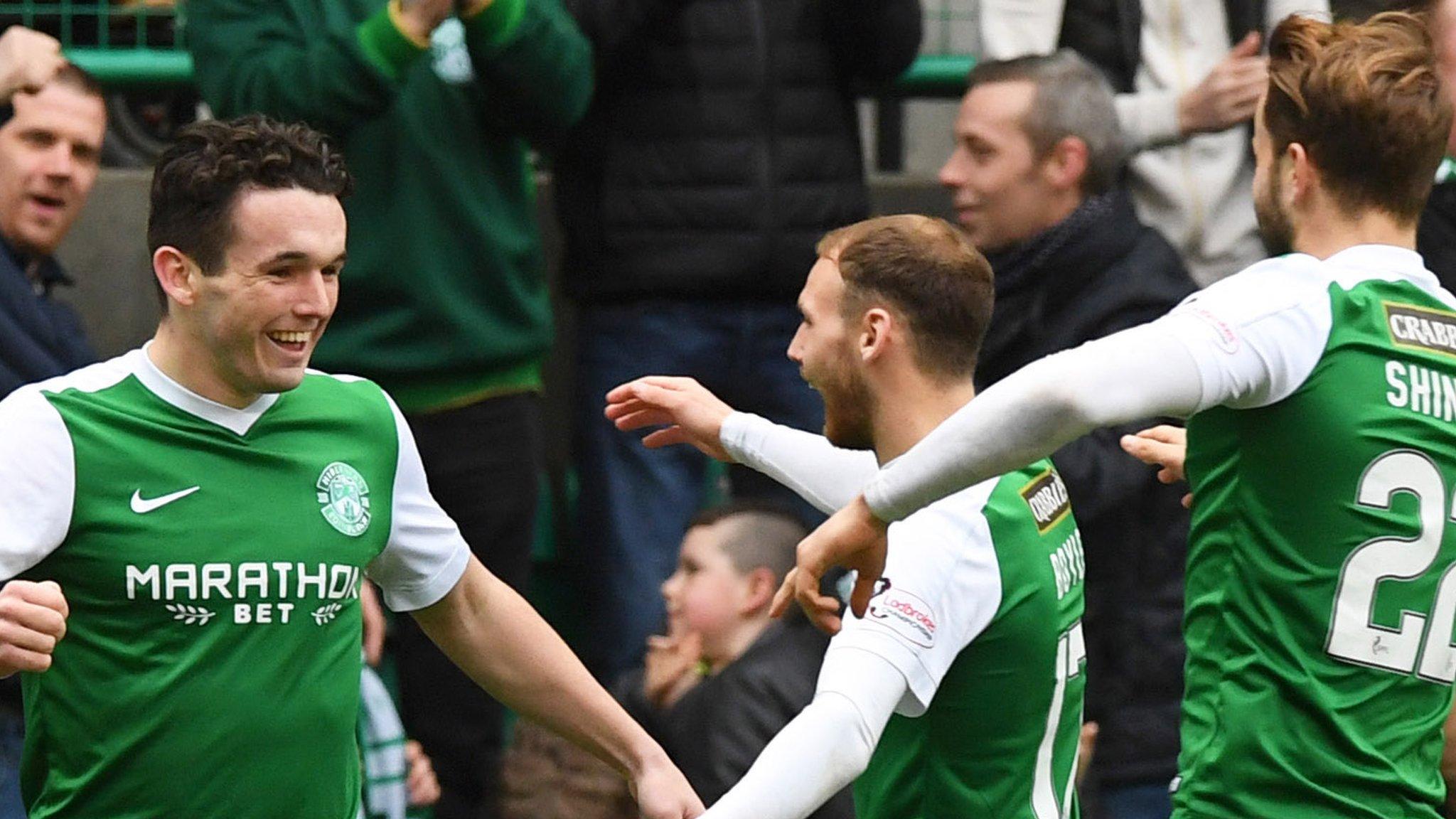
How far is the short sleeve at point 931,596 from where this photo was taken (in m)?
4.14

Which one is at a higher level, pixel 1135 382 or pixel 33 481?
pixel 1135 382

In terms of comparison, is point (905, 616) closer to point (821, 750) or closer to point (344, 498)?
point (821, 750)

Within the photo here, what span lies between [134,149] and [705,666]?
253 cm

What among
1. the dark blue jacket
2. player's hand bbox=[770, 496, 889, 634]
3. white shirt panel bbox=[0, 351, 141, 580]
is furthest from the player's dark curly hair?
the dark blue jacket

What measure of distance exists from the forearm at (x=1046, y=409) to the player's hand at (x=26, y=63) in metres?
3.43

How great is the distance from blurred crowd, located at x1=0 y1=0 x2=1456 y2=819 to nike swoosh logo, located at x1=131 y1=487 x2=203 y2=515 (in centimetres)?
193

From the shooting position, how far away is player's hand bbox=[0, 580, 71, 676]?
3.74 metres

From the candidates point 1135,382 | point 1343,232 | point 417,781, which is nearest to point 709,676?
point 417,781

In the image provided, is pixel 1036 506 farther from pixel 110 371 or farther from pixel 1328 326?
pixel 110 371

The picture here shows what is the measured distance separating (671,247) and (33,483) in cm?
295

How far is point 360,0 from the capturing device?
657 cm

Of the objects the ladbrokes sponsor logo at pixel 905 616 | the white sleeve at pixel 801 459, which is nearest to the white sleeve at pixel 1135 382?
the ladbrokes sponsor logo at pixel 905 616

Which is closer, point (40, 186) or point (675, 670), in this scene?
point (40, 186)

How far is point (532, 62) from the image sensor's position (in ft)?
21.1
